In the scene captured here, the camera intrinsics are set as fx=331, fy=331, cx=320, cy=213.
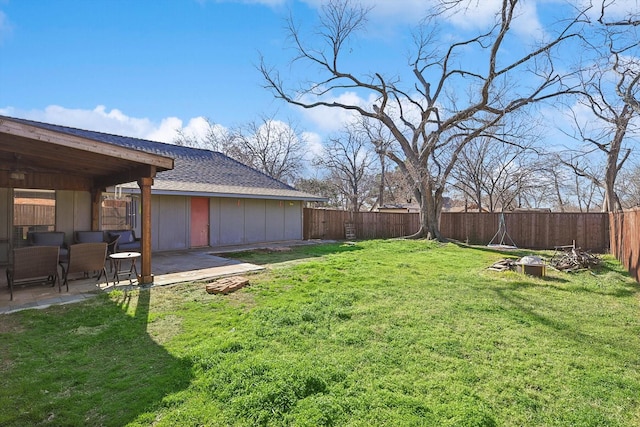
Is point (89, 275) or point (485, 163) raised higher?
point (485, 163)

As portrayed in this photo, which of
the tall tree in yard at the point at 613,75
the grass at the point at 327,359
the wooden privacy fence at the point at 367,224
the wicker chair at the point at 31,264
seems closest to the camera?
the grass at the point at 327,359

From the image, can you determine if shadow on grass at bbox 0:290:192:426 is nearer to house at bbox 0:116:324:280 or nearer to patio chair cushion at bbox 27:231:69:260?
house at bbox 0:116:324:280

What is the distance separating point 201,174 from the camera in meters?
12.4

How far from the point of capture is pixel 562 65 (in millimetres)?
9758

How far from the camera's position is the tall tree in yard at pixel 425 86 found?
1156cm

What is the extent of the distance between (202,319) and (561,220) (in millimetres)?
13947

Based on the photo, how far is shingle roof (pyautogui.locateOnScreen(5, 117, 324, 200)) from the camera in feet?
35.1

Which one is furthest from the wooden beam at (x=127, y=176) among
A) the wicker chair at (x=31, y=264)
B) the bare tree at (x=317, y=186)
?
the bare tree at (x=317, y=186)

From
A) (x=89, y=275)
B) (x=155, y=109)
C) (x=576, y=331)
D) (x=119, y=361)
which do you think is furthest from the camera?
(x=155, y=109)

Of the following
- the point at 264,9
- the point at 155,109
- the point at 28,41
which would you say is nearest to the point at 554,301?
the point at 264,9

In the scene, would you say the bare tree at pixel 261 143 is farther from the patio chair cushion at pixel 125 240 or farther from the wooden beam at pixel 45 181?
the wooden beam at pixel 45 181

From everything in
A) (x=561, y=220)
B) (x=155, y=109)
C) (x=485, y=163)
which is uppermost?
(x=155, y=109)

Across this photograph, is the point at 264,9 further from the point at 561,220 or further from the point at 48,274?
the point at 561,220

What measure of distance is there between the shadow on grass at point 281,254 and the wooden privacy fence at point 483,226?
13.1ft
